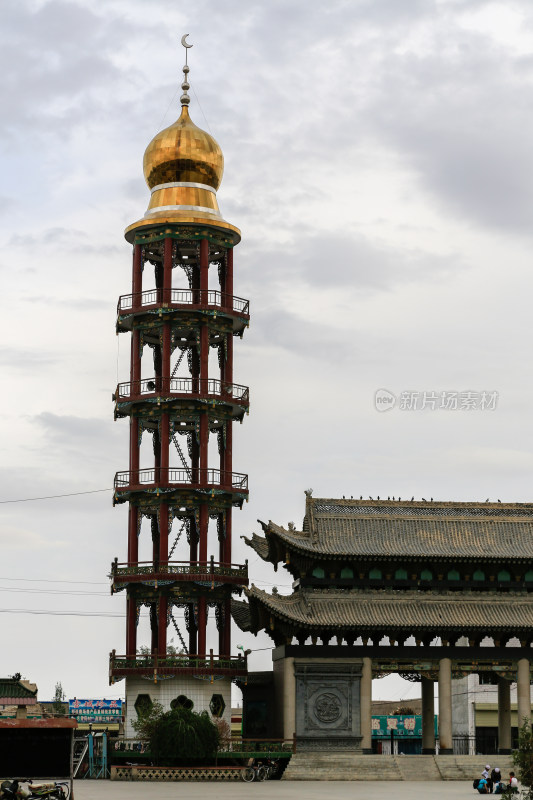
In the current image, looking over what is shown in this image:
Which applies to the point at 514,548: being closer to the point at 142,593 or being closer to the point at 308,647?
the point at 308,647

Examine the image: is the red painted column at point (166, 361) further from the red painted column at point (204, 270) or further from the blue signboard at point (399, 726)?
the blue signboard at point (399, 726)

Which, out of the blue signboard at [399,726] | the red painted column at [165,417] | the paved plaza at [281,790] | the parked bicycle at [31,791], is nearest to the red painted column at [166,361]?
the red painted column at [165,417]

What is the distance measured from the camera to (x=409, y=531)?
91000 millimetres

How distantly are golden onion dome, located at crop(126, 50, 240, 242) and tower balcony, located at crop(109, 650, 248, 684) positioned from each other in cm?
2792

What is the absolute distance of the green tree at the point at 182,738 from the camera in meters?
79.1

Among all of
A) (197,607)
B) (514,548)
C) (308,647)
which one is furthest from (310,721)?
(514,548)

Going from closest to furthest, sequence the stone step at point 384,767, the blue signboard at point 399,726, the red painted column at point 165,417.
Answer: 1. the stone step at point 384,767
2. the red painted column at point 165,417
3. the blue signboard at point 399,726

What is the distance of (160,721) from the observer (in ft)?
265

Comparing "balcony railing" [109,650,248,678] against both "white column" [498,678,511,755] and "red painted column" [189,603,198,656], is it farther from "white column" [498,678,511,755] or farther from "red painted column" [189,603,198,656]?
"white column" [498,678,511,755]

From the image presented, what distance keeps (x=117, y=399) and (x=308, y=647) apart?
68.6 ft

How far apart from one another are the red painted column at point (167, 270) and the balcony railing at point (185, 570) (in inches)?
669

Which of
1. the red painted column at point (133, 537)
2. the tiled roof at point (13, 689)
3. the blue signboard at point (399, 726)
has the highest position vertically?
the red painted column at point (133, 537)

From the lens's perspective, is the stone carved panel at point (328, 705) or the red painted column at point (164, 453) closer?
the stone carved panel at point (328, 705)

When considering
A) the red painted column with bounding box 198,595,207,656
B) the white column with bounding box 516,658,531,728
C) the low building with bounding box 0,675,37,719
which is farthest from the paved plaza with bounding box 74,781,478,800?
the red painted column with bounding box 198,595,207,656
